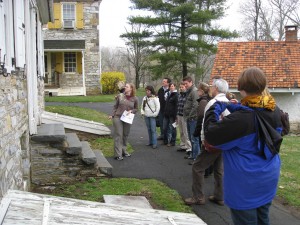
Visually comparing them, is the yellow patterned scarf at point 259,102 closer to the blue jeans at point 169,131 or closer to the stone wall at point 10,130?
the stone wall at point 10,130

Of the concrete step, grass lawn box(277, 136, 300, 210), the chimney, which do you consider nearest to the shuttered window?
the chimney

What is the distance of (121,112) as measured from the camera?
862cm

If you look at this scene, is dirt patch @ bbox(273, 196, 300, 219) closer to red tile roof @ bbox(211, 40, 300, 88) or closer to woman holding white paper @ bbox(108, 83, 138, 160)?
woman holding white paper @ bbox(108, 83, 138, 160)

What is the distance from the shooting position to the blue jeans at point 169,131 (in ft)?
33.1

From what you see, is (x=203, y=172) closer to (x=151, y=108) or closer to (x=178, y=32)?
(x=151, y=108)

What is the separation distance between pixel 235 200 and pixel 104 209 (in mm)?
1260

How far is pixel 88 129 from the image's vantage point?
1098 centimetres

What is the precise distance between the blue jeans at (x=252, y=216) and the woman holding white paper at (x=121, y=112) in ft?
17.8

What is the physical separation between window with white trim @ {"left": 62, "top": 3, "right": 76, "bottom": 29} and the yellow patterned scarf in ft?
79.5

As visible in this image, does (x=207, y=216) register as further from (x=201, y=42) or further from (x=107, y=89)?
(x=107, y=89)

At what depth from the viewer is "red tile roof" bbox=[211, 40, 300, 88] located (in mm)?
20625

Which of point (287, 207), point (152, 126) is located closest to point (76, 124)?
point (152, 126)

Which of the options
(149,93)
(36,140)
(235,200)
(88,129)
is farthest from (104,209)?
(88,129)

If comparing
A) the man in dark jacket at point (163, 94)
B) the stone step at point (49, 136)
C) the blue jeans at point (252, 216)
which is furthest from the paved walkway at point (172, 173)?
the blue jeans at point (252, 216)
